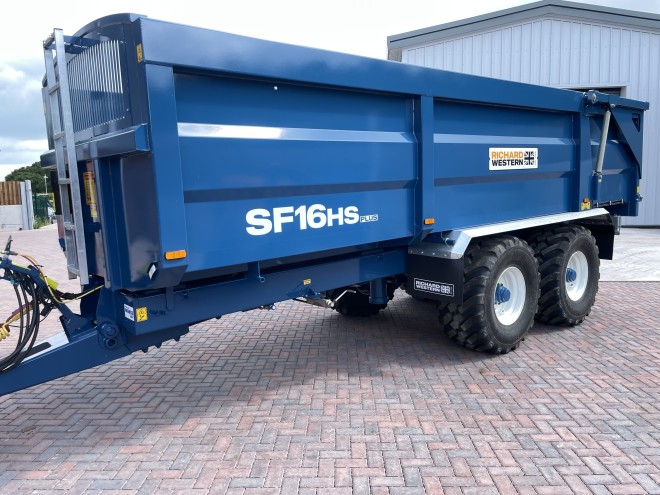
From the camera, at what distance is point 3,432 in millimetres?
3771

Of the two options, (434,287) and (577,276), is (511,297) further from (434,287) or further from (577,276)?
(577,276)

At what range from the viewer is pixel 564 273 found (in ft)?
18.8

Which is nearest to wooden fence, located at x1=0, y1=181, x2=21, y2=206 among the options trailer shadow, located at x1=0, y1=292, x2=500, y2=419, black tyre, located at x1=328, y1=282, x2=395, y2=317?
trailer shadow, located at x1=0, y1=292, x2=500, y2=419

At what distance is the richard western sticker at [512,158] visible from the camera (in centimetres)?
495

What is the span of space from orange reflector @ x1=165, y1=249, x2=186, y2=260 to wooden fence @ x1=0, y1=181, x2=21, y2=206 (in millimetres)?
22048

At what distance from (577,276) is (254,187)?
443 centimetres

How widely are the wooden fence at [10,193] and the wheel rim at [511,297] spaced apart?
2174 centimetres

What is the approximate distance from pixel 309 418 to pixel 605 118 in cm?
470

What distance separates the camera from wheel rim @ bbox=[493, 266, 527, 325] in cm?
520

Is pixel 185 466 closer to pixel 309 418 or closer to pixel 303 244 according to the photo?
pixel 309 418

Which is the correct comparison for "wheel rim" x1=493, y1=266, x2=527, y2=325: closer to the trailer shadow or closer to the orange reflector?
the trailer shadow

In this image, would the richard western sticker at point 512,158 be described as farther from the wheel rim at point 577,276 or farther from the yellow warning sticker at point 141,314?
the yellow warning sticker at point 141,314

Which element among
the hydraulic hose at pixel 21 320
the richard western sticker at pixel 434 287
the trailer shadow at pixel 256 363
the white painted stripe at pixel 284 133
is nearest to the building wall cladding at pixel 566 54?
the trailer shadow at pixel 256 363

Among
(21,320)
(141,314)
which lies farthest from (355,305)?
(21,320)
